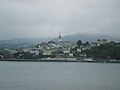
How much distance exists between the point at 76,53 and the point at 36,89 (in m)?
76.4

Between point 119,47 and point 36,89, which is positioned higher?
point 119,47

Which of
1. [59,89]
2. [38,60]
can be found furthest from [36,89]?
[38,60]

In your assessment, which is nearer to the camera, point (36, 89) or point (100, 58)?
point (36, 89)

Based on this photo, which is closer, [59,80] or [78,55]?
[59,80]

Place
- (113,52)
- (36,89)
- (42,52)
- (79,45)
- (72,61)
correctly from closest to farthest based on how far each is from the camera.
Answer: (36,89) → (113,52) → (72,61) → (42,52) → (79,45)

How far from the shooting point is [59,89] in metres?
30.5

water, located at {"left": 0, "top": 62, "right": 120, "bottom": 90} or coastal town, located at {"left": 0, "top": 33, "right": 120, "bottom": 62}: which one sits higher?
coastal town, located at {"left": 0, "top": 33, "right": 120, "bottom": 62}

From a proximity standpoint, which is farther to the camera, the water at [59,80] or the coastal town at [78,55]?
the coastal town at [78,55]

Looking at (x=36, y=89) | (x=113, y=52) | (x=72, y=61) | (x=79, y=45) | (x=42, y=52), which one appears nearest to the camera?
(x=36, y=89)

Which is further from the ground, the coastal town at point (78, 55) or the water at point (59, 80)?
the coastal town at point (78, 55)

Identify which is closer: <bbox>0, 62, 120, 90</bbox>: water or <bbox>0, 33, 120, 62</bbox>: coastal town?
<bbox>0, 62, 120, 90</bbox>: water

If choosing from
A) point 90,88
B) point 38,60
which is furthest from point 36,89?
point 38,60

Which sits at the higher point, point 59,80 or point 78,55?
point 78,55

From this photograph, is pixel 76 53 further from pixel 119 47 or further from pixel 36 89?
pixel 36 89
